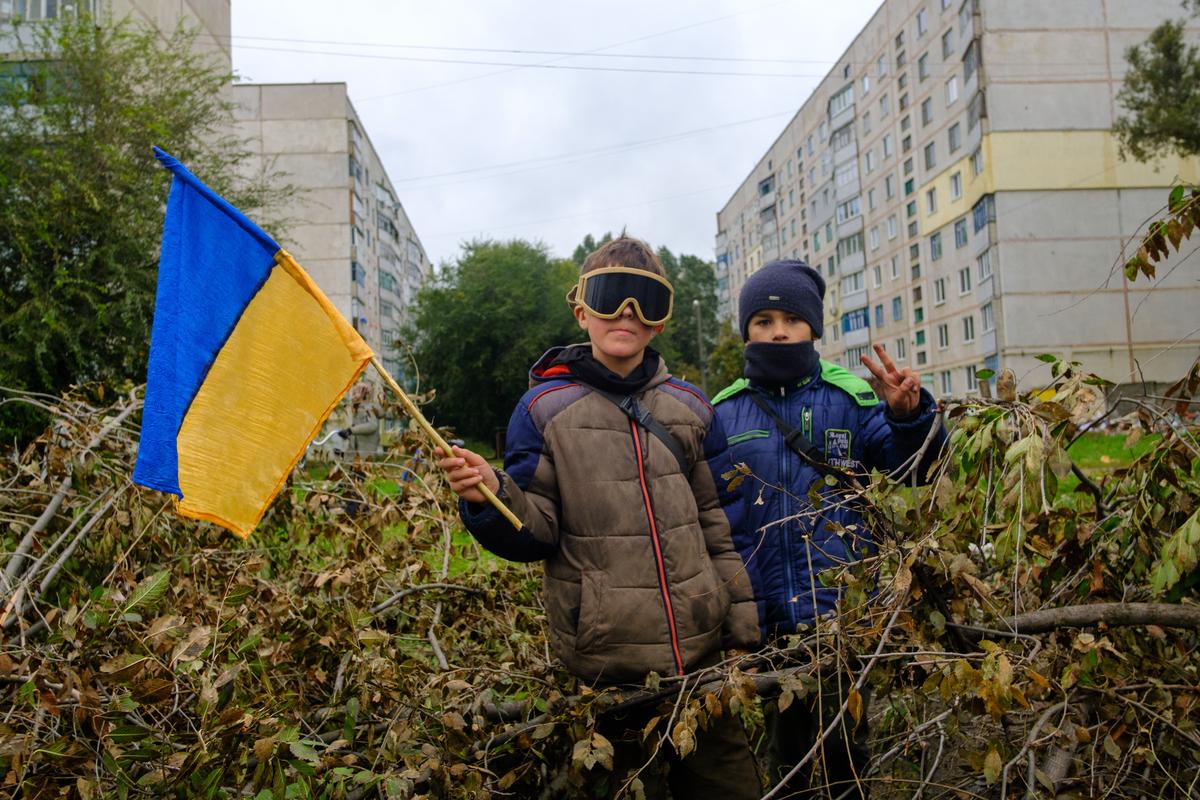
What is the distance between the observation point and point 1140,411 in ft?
8.48

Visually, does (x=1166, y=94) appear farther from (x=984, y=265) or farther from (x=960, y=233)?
(x=960, y=233)

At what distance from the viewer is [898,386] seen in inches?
104

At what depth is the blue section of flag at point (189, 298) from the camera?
229 cm

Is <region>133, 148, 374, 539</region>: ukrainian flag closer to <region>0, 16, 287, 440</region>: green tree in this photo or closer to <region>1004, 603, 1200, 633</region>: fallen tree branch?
<region>1004, 603, 1200, 633</region>: fallen tree branch

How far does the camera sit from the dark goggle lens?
8.48ft

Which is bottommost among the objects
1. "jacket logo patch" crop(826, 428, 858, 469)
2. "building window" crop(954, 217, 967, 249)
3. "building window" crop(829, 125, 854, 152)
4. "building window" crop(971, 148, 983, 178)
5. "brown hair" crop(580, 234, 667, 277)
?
"jacket logo patch" crop(826, 428, 858, 469)

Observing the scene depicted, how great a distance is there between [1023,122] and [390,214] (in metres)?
36.6

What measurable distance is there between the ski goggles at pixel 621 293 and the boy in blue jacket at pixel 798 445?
1.62 feet

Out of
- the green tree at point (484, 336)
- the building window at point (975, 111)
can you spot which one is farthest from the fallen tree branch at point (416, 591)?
the building window at point (975, 111)

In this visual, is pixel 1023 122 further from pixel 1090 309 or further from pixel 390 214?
pixel 390 214

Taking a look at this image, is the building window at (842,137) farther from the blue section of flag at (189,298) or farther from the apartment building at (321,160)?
the blue section of flag at (189,298)

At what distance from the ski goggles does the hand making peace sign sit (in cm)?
63

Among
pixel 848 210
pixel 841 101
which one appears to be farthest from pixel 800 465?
pixel 841 101

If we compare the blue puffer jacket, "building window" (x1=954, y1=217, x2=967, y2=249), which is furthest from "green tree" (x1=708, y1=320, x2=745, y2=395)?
the blue puffer jacket
